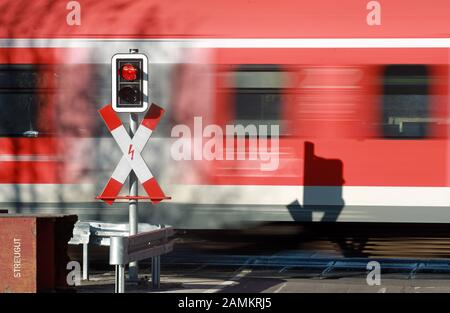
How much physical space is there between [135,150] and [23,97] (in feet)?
11.6

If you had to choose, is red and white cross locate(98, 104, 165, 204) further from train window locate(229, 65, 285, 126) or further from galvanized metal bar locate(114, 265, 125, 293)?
train window locate(229, 65, 285, 126)

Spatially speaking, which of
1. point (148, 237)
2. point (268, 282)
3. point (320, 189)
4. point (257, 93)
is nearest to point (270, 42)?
point (257, 93)

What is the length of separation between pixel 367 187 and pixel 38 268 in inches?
211

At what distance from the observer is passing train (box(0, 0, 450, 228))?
15.0 metres

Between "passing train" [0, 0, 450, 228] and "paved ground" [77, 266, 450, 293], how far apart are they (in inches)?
28.1

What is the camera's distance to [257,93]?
15.2 metres

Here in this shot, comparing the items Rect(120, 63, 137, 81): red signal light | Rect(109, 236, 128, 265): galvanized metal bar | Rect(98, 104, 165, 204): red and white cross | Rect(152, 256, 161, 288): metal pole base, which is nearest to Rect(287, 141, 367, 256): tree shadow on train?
Rect(152, 256, 161, 288): metal pole base

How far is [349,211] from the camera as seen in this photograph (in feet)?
49.4

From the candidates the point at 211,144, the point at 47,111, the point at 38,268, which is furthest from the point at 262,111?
the point at 38,268

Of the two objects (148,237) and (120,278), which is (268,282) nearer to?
(148,237)

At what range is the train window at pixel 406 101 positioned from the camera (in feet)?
49.3

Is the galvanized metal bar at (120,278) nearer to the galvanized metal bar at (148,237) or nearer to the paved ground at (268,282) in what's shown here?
the galvanized metal bar at (148,237)

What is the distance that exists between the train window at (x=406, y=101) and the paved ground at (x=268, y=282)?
1894 mm

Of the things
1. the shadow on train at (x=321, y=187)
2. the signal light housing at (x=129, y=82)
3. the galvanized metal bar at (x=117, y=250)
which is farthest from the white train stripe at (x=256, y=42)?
the galvanized metal bar at (x=117, y=250)
